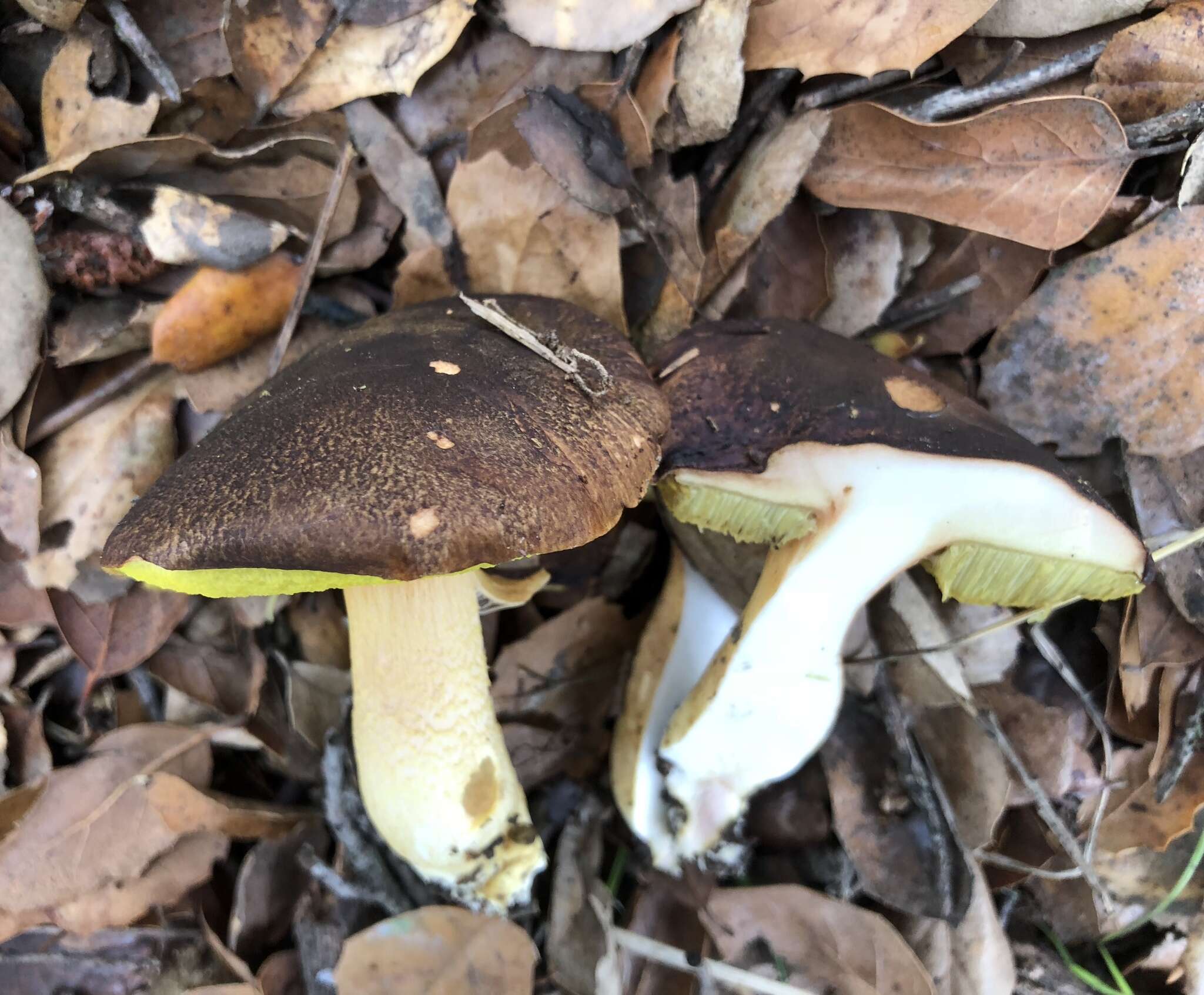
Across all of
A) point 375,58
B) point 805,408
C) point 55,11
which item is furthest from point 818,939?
point 55,11

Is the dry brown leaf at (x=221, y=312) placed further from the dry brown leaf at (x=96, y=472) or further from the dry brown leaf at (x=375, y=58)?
the dry brown leaf at (x=375, y=58)

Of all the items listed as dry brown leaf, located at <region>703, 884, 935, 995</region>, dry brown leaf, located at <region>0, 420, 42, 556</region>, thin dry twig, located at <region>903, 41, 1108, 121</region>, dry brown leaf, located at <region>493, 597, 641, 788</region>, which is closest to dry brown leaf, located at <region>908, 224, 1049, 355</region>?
thin dry twig, located at <region>903, 41, 1108, 121</region>

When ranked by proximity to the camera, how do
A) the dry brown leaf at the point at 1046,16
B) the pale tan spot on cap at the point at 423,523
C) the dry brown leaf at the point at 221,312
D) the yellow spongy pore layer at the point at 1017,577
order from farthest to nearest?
the dry brown leaf at the point at 221,312, the dry brown leaf at the point at 1046,16, the yellow spongy pore layer at the point at 1017,577, the pale tan spot on cap at the point at 423,523

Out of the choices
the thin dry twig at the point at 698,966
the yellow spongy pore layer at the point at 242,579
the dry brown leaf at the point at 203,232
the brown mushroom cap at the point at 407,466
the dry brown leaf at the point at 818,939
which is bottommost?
the thin dry twig at the point at 698,966

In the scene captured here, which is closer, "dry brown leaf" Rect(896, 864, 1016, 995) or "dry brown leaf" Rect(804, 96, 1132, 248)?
"dry brown leaf" Rect(804, 96, 1132, 248)

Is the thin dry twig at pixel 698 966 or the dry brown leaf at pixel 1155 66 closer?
the dry brown leaf at pixel 1155 66

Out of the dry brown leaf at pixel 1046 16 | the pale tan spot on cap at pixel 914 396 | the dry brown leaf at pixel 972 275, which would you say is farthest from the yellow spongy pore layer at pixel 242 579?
the dry brown leaf at pixel 1046 16

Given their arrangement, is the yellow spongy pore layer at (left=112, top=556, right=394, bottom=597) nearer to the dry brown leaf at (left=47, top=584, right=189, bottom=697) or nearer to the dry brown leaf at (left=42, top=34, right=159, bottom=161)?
the dry brown leaf at (left=47, top=584, right=189, bottom=697)
